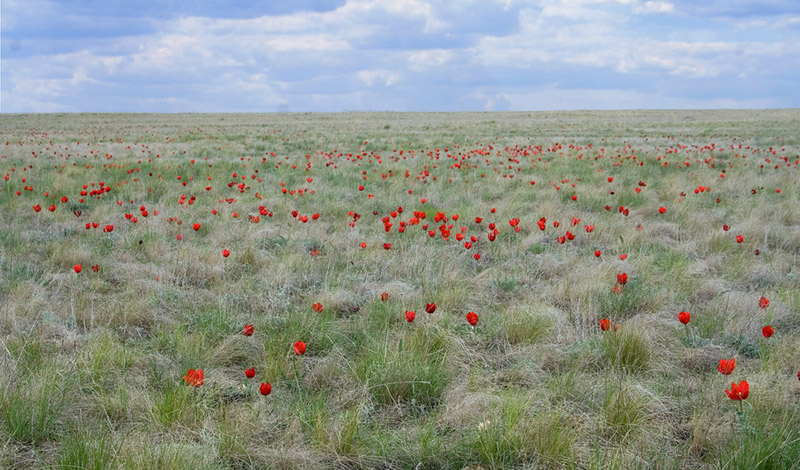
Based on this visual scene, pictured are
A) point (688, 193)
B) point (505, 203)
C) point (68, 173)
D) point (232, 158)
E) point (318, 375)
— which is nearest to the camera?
point (318, 375)

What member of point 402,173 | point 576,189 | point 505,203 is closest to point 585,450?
point 505,203

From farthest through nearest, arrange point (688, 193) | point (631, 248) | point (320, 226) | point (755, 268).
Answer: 1. point (688, 193)
2. point (320, 226)
3. point (631, 248)
4. point (755, 268)

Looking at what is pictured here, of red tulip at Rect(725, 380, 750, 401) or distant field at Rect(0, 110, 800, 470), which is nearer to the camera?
red tulip at Rect(725, 380, 750, 401)

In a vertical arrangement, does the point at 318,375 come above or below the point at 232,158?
below

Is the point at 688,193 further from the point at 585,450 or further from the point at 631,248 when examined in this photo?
the point at 585,450

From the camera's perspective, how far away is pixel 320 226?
7172 mm

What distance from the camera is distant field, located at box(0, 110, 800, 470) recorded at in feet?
8.58

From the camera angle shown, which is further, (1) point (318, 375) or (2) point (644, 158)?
(2) point (644, 158)

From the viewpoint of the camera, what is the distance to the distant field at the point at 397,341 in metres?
2.62

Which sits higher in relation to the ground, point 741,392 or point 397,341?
point 741,392

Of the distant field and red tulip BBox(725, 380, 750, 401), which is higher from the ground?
red tulip BBox(725, 380, 750, 401)

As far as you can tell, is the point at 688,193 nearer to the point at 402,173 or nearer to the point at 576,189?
the point at 576,189

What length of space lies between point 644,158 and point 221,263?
11.5 meters

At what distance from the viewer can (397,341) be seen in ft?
12.3
